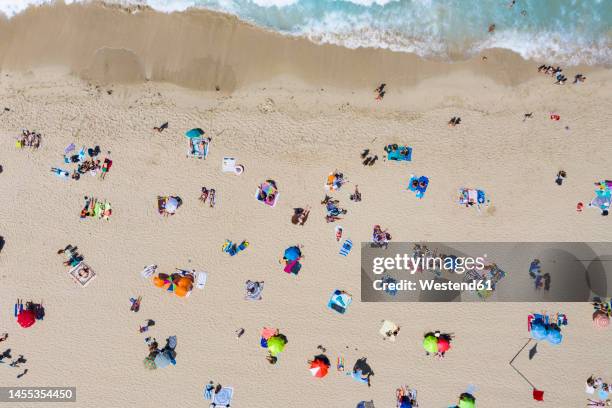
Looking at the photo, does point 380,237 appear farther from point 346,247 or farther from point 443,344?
point 443,344

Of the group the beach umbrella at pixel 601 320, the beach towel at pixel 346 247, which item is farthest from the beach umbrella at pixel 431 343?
the beach umbrella at pixel 601 320

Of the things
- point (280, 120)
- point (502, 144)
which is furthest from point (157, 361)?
point (502, 144)

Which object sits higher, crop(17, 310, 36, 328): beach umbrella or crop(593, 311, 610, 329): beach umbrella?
crop(593, 311, 610, 329): beach umbrella

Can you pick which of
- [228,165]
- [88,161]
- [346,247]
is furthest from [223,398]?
[88,161]

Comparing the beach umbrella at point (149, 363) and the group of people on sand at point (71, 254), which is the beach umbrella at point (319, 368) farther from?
the group of people on sand at point (71, 254)

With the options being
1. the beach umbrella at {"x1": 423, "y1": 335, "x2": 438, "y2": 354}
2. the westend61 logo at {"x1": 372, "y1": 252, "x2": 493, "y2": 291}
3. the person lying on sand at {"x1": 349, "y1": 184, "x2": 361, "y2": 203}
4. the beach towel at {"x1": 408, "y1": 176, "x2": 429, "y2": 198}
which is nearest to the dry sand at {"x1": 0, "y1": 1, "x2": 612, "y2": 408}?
the person lying on sand at {"x1": 349, "y1": 184, "x2": 361, "y2": 203}

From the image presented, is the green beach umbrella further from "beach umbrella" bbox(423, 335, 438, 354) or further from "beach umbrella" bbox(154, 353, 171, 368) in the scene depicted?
"beach umbrella" bbox(154, 353, 171, 368)
